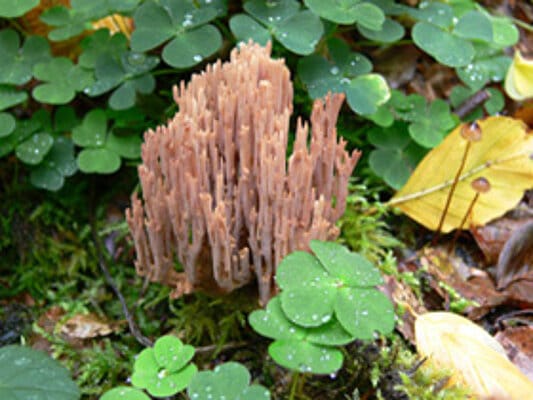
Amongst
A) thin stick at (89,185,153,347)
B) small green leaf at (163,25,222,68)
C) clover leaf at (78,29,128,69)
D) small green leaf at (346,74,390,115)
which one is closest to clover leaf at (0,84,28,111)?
clover leaf at (78,29,128,69)

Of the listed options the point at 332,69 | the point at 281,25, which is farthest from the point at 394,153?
the point at 281,25

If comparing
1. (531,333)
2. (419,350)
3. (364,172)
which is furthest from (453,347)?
(364,172)

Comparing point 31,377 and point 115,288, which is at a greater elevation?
point 31,377

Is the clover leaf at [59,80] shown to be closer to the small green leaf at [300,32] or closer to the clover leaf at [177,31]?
the clover leaf at [177,31]

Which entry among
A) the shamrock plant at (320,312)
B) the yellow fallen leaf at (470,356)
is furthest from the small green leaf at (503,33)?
the shamrock plant at (320,312)

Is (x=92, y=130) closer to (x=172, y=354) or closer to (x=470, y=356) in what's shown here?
(x=172, y=354)

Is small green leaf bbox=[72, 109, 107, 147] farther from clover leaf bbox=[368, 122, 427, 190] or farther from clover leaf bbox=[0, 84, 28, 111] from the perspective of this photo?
clover leaf bbox=[368, 122, 427, 190]
